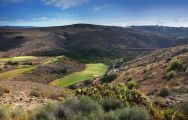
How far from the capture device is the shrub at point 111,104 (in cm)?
1373

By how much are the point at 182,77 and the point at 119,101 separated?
21903mm

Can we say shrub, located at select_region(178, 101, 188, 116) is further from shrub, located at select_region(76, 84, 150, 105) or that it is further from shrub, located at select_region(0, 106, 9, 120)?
shrub, located at select_region(0, 106, 9, 120)

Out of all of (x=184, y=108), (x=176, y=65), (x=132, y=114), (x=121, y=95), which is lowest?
(x=176, y=65)

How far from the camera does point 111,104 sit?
1382 centimetres

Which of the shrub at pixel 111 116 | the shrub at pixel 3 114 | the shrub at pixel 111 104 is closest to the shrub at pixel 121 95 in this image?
the shrub at pixel 111 104

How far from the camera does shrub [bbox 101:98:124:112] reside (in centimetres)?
1373

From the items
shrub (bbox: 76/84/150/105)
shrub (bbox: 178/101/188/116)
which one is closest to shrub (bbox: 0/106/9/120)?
shrub (bbox: 76/84/150/105)

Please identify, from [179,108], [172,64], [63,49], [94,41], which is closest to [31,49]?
[63,49]

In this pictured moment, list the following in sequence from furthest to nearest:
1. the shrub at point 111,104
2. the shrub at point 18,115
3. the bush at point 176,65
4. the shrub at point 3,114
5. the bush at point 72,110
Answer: the bush at point 176,65, the shrub at point 111,104, the shrub at point 18,115, the shrub at point 3,114, the bush at point 72,110

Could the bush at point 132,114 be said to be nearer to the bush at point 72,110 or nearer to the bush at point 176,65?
the bush at point 72,110

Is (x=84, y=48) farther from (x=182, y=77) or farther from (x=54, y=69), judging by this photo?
(x=182, y=77)

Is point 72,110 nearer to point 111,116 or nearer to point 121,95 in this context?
point 111,116

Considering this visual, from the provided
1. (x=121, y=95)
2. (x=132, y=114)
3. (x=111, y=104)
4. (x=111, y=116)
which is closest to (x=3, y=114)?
(x=111, y=116)

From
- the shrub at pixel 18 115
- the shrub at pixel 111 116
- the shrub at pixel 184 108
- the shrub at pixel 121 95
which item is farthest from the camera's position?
the shrub at pixel 184 108
